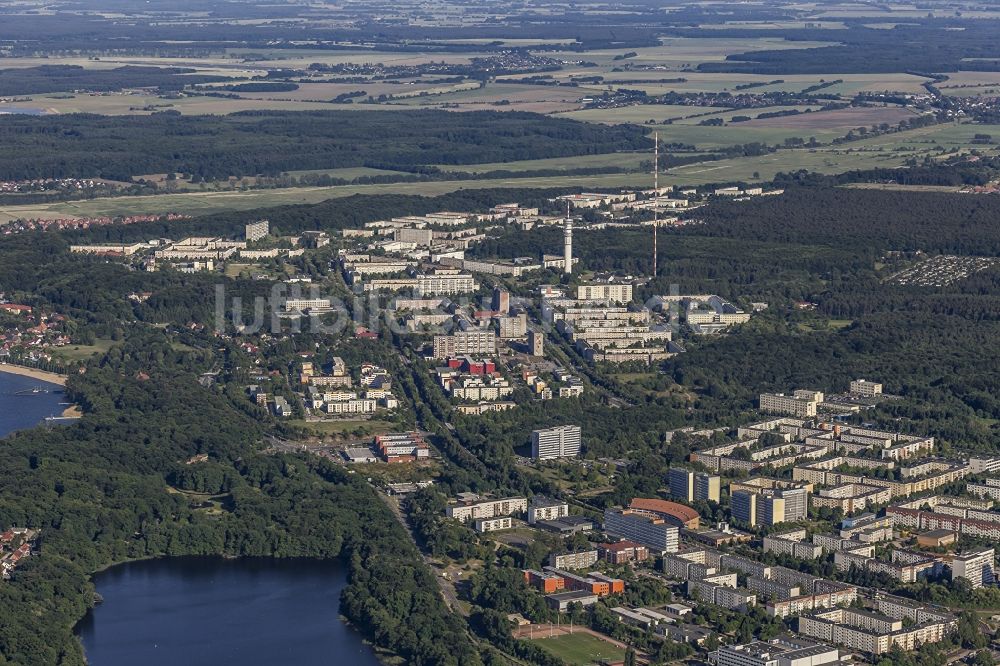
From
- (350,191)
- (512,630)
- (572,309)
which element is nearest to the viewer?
(512,630)

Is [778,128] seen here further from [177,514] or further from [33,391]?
[177,514]

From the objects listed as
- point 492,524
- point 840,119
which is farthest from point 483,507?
point 840,119

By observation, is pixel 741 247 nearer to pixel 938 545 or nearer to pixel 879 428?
pixel 879 428

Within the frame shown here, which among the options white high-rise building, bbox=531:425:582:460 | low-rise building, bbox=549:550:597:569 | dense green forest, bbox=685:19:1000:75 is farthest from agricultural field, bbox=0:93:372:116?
low-rise building, bbox=549:550:597:569

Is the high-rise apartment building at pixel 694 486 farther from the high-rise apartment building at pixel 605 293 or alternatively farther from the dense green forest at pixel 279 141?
the dense green forest at pixel 279 141

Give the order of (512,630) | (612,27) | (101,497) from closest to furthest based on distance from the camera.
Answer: (512,630) → (101,497) → (612,27)

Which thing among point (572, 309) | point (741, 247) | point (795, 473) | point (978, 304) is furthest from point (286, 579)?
point (741, 247)

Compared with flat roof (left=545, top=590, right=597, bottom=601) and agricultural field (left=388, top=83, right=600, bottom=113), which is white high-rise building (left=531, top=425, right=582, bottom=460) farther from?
agricultural field (left=388, top=83, right=600, bottom=113)
